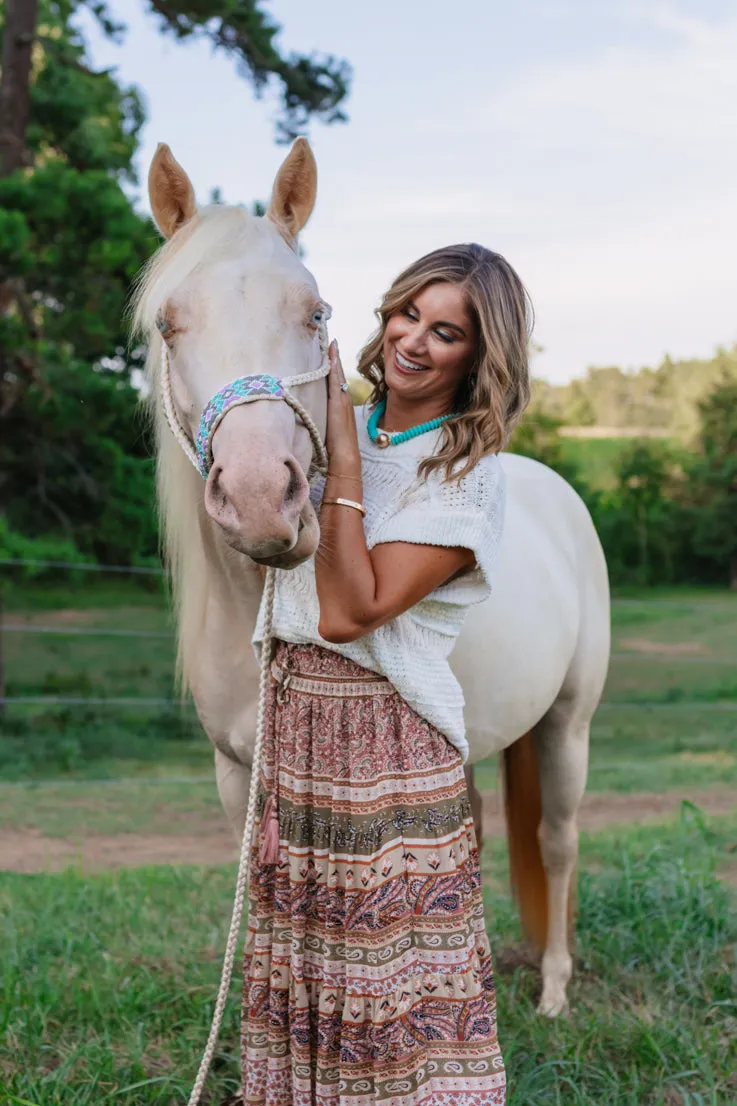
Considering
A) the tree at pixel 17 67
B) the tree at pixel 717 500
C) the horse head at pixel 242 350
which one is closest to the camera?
the horse head at pixel 242 350

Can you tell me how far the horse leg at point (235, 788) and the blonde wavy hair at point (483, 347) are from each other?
86cm

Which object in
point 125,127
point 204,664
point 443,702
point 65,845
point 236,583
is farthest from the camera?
point 125,127

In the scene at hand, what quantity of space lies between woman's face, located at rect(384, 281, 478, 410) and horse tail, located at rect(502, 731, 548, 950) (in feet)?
5.80

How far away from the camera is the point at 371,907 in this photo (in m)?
1.48

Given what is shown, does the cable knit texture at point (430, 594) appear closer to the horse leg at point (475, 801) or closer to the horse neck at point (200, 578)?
the horse neck at point (200, 578)

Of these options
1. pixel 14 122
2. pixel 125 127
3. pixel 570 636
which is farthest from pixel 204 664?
pixel 125 127

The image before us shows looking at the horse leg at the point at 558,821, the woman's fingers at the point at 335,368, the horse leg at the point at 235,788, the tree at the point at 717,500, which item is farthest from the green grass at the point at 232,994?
the tree at the point at 717,500

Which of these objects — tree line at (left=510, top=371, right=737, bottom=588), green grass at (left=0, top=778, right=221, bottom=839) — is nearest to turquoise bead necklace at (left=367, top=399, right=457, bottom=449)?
green grass at (left=0, top=778, right=221, bottom=839)

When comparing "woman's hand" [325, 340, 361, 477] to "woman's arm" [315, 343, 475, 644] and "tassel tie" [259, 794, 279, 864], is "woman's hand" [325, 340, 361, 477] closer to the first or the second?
"woman's arm" [315, 343, 475, 644]

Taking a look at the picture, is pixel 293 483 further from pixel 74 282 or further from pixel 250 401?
pixel 74 282

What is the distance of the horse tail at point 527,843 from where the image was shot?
308 centimetres

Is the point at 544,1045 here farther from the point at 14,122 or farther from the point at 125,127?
the point at 125,127

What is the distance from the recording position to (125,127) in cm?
1245

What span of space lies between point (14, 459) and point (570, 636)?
19.5 feet
